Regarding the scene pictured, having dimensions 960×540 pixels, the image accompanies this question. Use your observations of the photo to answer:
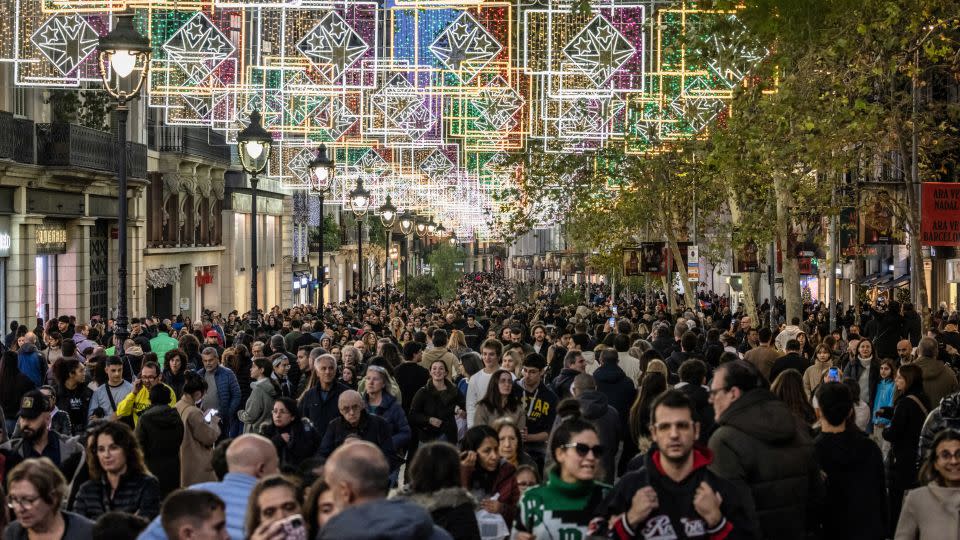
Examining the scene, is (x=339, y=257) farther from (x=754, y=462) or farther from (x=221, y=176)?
(x=754, y=462)

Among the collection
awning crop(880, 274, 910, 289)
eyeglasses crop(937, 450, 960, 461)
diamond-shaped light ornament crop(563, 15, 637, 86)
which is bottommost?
eyeglasses crop(937, 450, 960, 461)

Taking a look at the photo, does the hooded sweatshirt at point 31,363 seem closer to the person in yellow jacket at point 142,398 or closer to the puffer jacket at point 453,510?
the person in yellow jacket at point 142,398

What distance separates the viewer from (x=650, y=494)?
622cm

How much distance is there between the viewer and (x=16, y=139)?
1255 inches

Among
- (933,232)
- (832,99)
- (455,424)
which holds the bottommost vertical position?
(455,424)

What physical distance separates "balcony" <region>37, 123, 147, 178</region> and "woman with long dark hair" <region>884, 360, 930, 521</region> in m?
24.8

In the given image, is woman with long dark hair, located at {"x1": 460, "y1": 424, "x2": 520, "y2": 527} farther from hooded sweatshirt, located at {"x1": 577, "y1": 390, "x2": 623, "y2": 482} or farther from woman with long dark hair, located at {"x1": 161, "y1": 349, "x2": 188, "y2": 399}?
woman with long dark hair, located at {"x1": 161, "y1": 349, "x2": 188, "y2": 399}

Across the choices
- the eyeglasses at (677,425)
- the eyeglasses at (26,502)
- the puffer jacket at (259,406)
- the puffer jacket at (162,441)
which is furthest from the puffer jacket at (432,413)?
the eyeglasses at (677,425)

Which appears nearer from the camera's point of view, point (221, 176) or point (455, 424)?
point (455, 424)

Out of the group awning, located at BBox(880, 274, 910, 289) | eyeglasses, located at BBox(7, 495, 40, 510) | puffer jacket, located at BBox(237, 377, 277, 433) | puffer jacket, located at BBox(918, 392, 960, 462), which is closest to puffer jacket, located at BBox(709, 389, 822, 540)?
puffer jacket, located at BBox(918, 392, 960, 462)

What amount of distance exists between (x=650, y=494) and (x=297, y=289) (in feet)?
216

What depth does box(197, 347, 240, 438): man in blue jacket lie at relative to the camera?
14820mm

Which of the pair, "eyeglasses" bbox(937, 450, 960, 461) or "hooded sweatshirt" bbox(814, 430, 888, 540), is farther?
"hooded sweatshirt" bbox(814, 430, 888, 540)

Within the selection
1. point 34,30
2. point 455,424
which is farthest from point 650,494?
point 34,30
